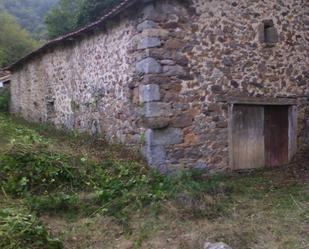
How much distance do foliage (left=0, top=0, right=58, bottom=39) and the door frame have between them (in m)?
32.6

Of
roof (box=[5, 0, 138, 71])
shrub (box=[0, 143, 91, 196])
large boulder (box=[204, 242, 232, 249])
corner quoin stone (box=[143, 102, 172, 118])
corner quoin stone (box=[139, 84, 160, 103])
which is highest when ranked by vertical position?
roof (box=[5, 0, 138, 71])

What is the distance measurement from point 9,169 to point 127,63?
3183 millimetres

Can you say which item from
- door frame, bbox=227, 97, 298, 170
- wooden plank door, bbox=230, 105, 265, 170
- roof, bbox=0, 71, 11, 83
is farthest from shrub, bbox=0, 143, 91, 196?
roof, bbox=0, 71, 11, 83

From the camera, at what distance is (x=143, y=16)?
27.3 feet

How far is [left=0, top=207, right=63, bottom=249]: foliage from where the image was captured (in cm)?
486

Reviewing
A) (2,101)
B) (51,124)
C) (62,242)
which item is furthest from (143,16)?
(2,101)

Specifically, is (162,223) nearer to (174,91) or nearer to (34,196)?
(34,196)

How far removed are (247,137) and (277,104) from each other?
3.31ft

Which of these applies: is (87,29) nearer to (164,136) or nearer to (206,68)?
(206,68)

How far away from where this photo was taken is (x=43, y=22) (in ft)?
92.2

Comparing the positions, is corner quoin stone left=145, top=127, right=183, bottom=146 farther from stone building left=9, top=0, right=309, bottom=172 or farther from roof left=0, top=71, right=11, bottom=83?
roof left=0, top=71, right=11, bottom=83

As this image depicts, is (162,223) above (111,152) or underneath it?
underneath

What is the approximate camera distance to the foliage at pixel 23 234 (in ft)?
16.0

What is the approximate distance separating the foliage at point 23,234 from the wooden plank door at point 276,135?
584 cm
